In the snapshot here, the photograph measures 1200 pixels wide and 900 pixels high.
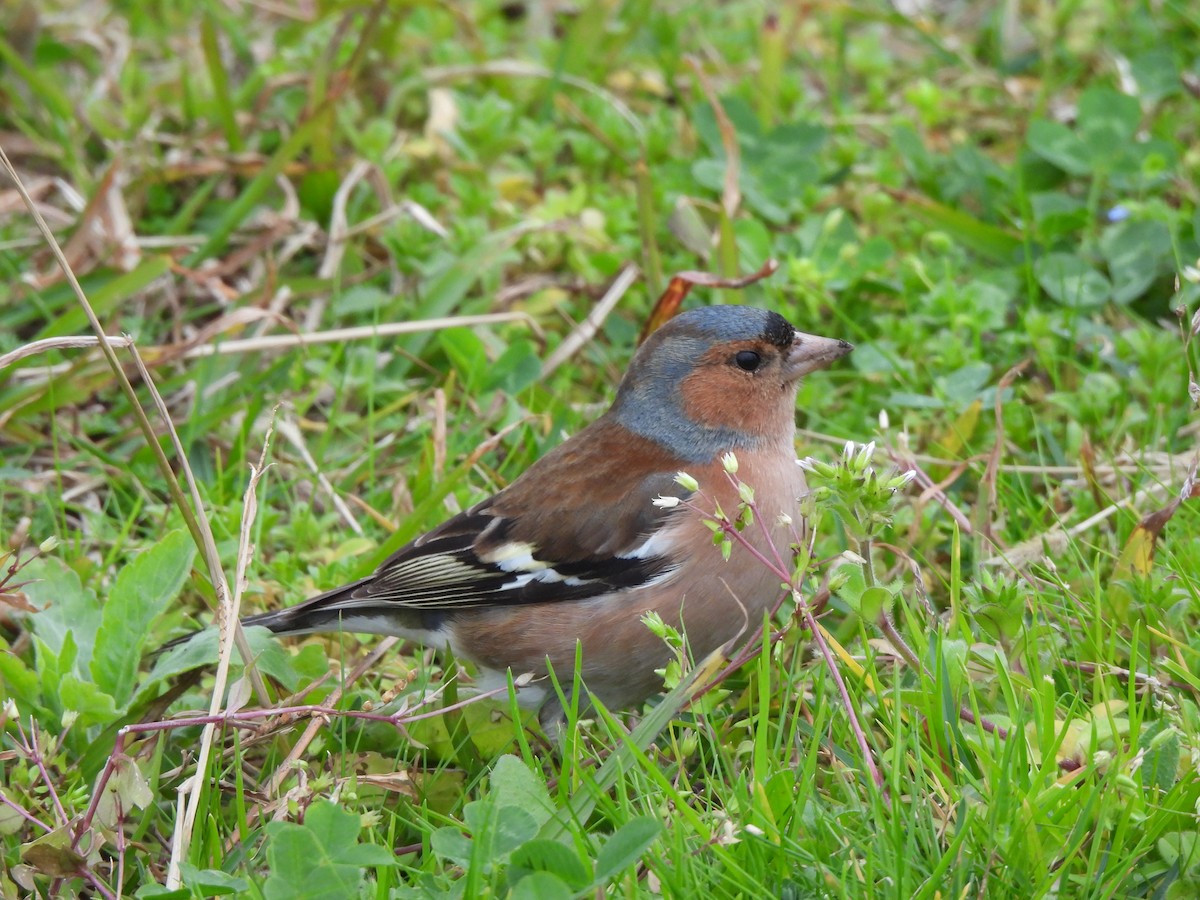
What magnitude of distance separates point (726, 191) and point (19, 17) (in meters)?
3.27

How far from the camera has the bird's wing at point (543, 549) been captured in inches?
150

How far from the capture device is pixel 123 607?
360 cm

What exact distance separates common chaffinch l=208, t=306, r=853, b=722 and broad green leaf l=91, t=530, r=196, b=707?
0.29 m

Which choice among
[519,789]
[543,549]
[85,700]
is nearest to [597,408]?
[543,549]

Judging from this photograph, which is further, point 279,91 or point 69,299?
point 279,91

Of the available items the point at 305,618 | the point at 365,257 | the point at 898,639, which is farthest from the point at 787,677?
the point at 365,257

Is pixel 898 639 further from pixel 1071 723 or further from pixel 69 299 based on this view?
pixel 69 299

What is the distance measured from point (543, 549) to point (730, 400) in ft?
2.41

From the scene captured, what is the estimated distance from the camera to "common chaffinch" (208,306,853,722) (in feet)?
12.2

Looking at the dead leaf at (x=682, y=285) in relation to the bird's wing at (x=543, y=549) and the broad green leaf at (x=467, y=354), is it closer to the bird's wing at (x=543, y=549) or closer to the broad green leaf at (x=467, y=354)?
the broad green leaf at (x=467, y=354)

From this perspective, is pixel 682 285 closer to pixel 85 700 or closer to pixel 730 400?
pixel 730 400

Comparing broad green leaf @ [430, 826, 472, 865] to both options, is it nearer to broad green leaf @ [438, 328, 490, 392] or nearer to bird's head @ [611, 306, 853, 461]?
bird's head @ [611, 306, 853, 461]

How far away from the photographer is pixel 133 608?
3.61 meters

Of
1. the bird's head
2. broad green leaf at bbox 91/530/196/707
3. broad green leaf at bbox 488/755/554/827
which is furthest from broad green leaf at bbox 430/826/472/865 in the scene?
the bird's head
